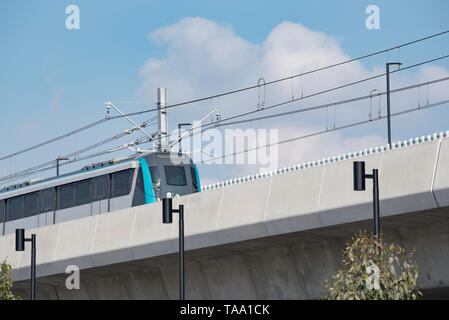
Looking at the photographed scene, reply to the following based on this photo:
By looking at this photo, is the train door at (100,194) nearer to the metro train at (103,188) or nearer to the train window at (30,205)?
the metro train at (103,188)

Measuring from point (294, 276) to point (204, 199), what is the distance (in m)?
3.55

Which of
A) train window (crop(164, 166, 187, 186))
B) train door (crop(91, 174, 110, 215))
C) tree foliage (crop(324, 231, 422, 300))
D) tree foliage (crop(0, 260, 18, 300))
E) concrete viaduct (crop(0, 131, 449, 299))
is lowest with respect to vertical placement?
tree foliage (crop(324, 231, 422, 300))

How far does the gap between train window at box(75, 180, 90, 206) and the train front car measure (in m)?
3.10

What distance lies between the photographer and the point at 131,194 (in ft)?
119

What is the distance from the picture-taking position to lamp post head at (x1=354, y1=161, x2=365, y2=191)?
19.3 m

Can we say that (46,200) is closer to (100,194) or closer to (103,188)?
(100,194)

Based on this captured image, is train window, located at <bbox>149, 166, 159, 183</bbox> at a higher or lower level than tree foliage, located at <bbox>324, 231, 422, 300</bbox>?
higher

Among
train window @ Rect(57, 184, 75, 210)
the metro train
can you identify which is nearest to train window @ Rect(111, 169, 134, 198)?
the metro train

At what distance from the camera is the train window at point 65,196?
129 feet

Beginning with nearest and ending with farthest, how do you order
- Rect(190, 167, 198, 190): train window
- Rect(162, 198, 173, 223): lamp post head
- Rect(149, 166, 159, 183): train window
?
Rect(162, 198, 173, 223): lamp post head, Rect(149, 166, 159, 183): train window, Rect(190, 167, 198, 190): train window

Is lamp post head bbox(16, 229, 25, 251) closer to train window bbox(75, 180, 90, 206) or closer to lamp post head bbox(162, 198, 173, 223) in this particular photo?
lamp post head bbox(162, 198, 173, 223)
